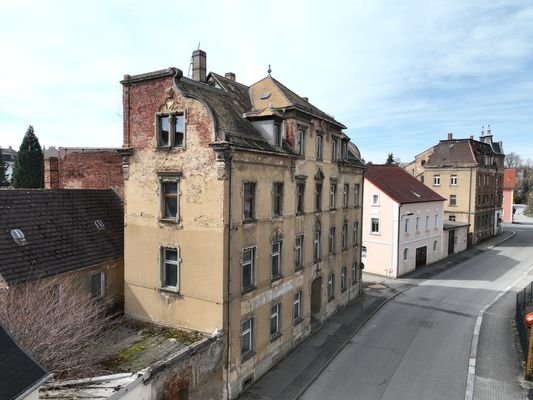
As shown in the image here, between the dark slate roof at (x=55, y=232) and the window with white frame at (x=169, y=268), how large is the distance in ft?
11.3

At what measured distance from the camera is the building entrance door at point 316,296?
22938 millimetres

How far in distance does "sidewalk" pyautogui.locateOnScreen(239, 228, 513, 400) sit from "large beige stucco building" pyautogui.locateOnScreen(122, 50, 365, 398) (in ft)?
2.15

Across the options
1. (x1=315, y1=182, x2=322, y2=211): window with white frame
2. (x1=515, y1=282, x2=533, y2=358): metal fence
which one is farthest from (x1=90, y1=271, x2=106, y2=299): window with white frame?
(x1=515, y1=282, x2=533, y2=358): metal fence

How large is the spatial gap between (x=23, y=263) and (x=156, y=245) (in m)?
5.00

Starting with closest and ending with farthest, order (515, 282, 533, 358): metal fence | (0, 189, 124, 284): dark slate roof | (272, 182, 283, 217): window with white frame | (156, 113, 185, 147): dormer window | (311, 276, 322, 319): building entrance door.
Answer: (0, 189, 124, 284): dark slate roof
(156, 113, 185, 147): dormer window
(272, 182, 283, 217): window with white frame
(515, 282, 533, 358): metal fence
(311, 276, 322, 319): building entrance door

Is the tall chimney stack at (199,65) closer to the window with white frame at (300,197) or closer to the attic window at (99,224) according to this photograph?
the window with white frame at (300,197)

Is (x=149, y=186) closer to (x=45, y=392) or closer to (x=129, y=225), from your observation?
(x=129, y=225)

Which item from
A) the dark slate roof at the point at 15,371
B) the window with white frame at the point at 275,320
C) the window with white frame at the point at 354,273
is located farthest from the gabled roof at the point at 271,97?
the dark slate roof at the point at 15,371

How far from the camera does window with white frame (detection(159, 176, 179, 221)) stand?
16.0m

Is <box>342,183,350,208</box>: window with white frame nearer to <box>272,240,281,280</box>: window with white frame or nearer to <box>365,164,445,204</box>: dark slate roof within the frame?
<box>272,240,281,280</box>: window with white frame

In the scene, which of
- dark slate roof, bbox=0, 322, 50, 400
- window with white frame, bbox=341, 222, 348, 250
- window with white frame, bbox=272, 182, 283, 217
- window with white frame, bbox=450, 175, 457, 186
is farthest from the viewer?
window with white frame, bbox=450, 175, 457, 186

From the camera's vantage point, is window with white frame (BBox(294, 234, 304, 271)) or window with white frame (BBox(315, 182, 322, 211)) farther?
window with white frame (BBox(315, 182, 322, 211))

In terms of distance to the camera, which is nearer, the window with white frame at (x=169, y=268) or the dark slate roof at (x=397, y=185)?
the window with white frame at (x=169, y=268)

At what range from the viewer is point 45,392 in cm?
1066
